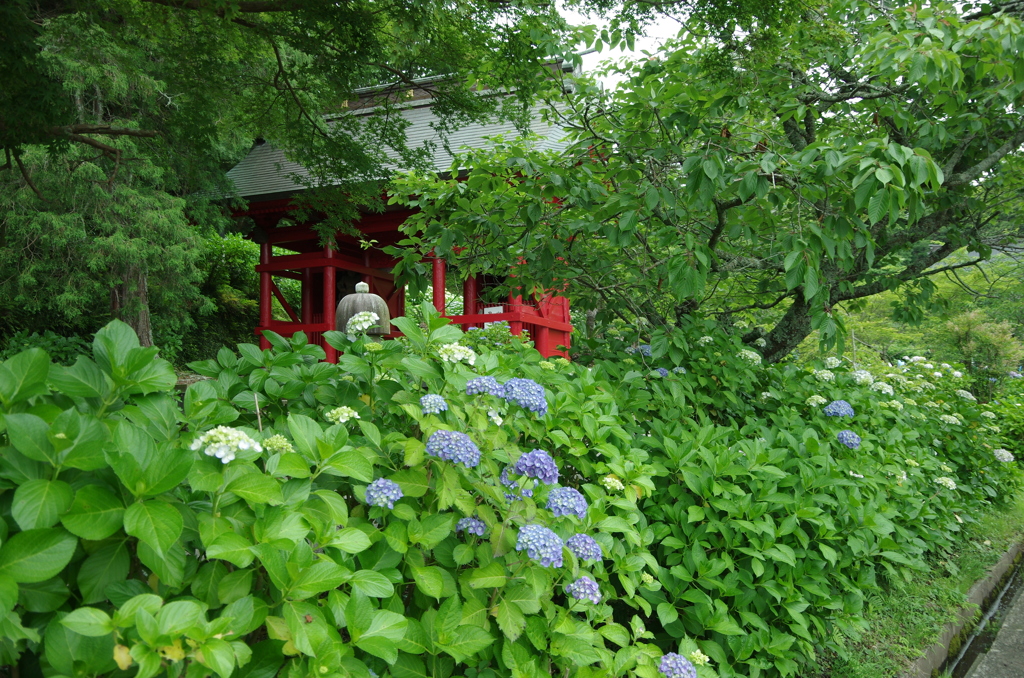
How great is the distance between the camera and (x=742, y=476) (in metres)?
2.34

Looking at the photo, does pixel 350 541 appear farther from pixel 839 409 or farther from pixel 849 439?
pixel 839 409

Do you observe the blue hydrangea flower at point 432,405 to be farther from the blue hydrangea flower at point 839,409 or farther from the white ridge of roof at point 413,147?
the white ridge of roof at point 413,147

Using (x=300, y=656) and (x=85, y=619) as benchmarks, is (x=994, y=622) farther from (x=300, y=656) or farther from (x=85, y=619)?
(x=85, y=619)

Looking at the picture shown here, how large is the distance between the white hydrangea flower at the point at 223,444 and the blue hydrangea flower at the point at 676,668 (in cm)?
118

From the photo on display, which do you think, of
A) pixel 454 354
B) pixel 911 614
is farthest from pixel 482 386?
pixel 911 614

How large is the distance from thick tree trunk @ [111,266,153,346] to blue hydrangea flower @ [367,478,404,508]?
29.6 feet

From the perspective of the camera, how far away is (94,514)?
2.92ft

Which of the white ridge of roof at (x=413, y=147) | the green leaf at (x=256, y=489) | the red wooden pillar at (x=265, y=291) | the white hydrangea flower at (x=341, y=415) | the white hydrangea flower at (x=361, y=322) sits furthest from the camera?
the red wooden pillar at (x=265, y=291)

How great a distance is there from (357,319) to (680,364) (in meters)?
1.83

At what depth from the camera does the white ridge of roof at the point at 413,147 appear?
8758 mm

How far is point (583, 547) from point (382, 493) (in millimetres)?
489

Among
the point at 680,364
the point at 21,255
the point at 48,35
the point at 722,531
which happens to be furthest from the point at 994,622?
Result: the point at 21,255

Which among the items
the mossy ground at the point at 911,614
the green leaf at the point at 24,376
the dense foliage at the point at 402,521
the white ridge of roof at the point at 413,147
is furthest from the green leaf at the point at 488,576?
the white ridge of roof at the point at 413,147

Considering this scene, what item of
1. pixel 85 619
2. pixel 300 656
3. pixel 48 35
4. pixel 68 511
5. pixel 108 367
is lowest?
pixel 300 656
